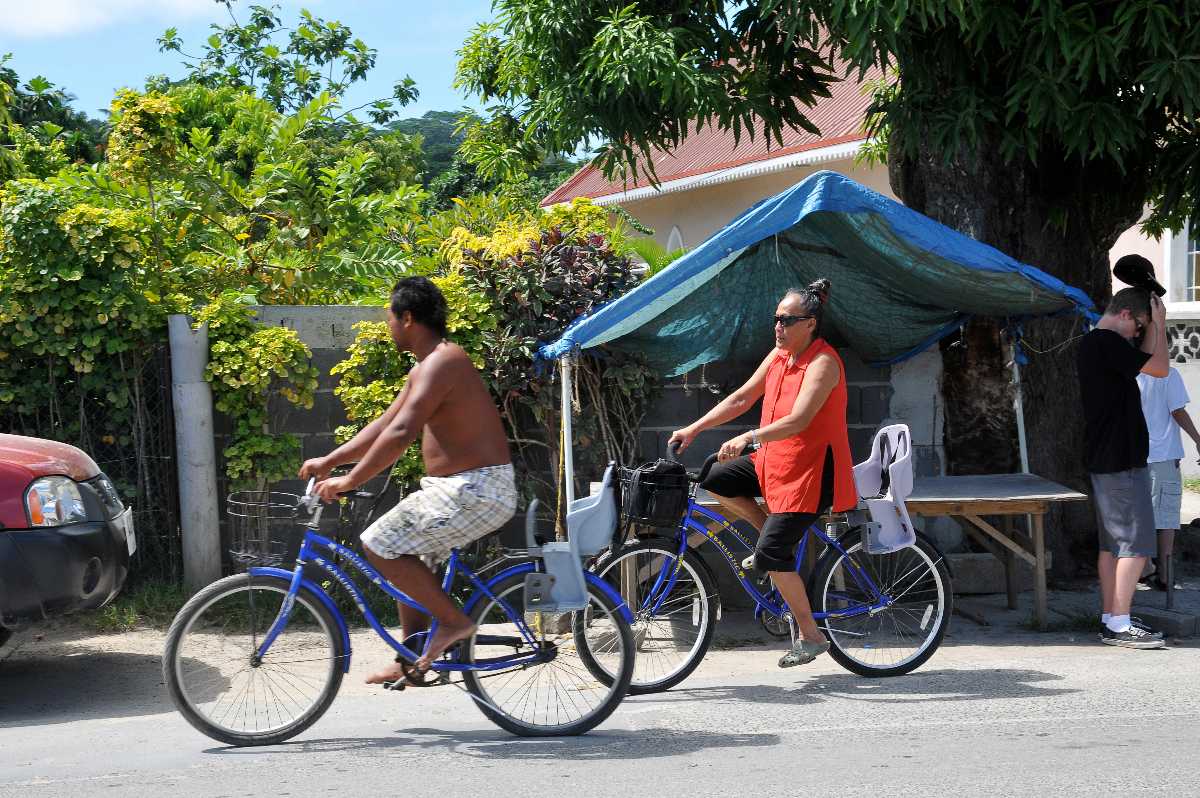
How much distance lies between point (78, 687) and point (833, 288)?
467 centimetres

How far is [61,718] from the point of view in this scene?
5.93 metres

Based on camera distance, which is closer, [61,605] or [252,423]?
[61,605]

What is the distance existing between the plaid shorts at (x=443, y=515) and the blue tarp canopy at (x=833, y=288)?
181 centimetres

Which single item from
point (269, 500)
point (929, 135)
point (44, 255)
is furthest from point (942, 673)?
point (44, 255)

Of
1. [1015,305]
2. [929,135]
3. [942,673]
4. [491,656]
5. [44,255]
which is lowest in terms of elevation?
[942,673]

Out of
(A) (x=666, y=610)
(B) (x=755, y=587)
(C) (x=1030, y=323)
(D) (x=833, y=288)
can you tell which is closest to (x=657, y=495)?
(A) (x=666, y=610)

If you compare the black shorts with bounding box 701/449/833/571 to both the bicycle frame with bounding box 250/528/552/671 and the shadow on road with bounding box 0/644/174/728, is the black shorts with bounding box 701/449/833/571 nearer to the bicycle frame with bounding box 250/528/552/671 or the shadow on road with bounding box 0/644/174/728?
the bicycle frame with bounding box 250/528/552/671

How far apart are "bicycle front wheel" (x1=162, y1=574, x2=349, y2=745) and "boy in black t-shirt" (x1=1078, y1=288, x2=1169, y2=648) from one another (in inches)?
164

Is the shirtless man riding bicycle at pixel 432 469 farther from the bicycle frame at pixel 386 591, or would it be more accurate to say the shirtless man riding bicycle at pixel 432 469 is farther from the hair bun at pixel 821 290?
the hair bun at pixel 821 290

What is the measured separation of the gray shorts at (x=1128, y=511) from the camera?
6910mm

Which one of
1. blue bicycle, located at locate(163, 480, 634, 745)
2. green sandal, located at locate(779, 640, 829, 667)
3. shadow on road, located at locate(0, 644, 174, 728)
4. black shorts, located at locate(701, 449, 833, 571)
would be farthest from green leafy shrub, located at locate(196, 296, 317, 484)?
green sandal, located at locate(779, 640, 829, 667)

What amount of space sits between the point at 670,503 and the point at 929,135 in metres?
3.33

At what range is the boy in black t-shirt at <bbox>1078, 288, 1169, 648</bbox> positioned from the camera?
6922 millimetres

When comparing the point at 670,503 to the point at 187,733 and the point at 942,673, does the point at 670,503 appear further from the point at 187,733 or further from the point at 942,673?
the point at 187,733
